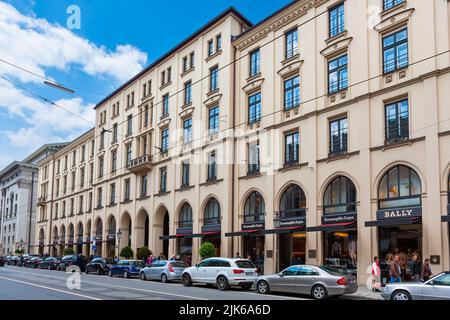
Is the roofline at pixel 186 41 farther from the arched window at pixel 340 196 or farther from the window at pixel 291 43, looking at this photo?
the arched window at pixel 340 196

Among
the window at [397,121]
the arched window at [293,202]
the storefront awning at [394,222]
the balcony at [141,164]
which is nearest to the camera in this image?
the storefront awning at [394,222]

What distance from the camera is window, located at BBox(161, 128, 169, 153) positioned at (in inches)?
1663

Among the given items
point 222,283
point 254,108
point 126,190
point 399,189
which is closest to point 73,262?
point 126,190

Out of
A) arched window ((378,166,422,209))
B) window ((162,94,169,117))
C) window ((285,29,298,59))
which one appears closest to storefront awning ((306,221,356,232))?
arched window ((378,166,422,209))

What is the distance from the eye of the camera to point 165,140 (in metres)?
42.7

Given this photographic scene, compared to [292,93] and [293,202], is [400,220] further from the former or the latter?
[292,93]

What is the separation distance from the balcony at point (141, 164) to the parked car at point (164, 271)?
15710 mm

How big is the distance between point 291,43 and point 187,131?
12.4 meters

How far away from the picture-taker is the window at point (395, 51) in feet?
78.6

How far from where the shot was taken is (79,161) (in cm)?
6256

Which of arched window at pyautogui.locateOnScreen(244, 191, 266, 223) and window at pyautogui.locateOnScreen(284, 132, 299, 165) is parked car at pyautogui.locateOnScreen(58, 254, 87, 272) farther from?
window at pyautogui.locateOnScreen(284, 132, 299, 165)

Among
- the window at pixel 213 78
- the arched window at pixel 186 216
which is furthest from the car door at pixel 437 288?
the arched window at pixel 186 216

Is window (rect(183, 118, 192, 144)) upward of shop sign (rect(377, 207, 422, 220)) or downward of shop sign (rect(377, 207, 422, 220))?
upward
